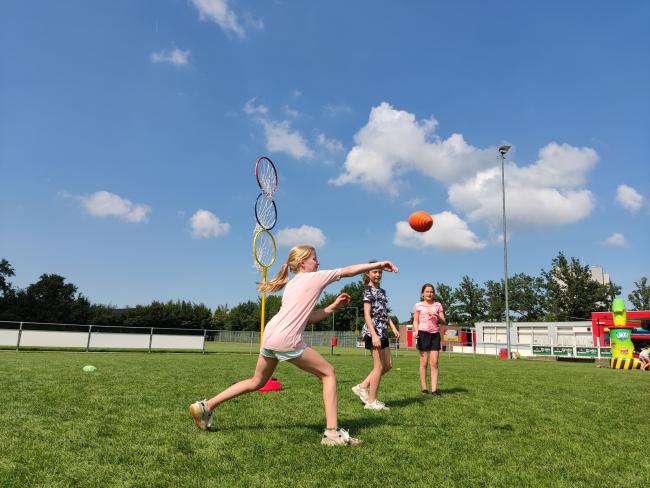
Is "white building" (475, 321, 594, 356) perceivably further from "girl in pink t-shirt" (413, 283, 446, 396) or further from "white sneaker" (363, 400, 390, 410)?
"white sneaker" (363, 400, 390, 410)

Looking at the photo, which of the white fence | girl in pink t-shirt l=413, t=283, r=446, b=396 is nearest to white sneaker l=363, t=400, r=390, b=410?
girl in pink t-shirt l=413, t=283, r=446, b=396

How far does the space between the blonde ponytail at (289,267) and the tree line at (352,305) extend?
162 ft

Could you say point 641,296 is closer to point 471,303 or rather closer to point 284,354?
point 471,303

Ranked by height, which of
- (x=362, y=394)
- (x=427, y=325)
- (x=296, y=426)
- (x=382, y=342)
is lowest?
(x=296, y=426)

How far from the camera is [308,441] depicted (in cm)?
460

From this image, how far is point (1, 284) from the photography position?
67250mm

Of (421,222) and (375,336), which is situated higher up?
(421,222)

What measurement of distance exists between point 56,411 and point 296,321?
11.8 feet

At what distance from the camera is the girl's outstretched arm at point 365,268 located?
467 cm

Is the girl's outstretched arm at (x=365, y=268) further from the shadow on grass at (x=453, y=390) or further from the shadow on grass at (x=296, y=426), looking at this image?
the shadow on grass at (x=453, y=390)

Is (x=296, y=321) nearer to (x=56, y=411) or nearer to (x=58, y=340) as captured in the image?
(x=56, y=411)

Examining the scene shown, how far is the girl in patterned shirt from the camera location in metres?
6.77

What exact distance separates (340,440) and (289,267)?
1896 millimetres

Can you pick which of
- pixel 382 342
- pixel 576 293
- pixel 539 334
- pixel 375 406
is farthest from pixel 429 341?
pixel 576 293
